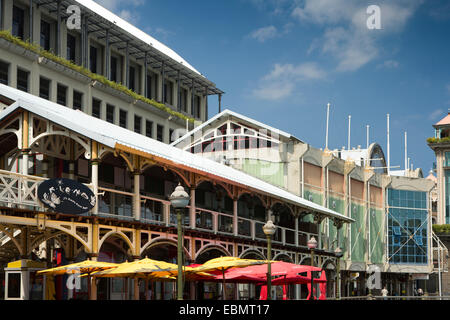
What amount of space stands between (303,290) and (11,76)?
23312 mm

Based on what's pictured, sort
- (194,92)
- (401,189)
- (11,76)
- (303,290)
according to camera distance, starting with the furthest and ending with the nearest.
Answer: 1. (194,92)
2. (401,189)
3. (303,290)
4. (11,76)

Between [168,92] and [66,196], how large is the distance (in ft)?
134

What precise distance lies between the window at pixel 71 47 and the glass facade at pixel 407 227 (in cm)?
2873

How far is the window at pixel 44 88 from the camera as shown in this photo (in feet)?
141

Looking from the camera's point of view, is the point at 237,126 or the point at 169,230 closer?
the point at 169,230

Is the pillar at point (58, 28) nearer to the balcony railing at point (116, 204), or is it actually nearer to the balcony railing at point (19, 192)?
the balcony railing at point (116, 204)

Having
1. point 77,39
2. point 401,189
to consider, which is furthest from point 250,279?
point 401,189

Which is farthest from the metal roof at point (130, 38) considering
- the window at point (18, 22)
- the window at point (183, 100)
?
the window at point (18, 22)

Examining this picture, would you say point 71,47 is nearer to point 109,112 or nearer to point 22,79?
point 109,112

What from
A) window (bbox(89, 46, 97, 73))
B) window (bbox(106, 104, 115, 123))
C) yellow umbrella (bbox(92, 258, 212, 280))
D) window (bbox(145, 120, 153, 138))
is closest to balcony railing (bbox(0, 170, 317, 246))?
yellow umbrella (bbox(92, 258, 212, 280))

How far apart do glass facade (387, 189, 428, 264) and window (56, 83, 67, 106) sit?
95.4 ft

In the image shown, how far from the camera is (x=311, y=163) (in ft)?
159

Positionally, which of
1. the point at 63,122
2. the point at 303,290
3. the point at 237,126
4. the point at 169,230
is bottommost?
the point at 303,290
